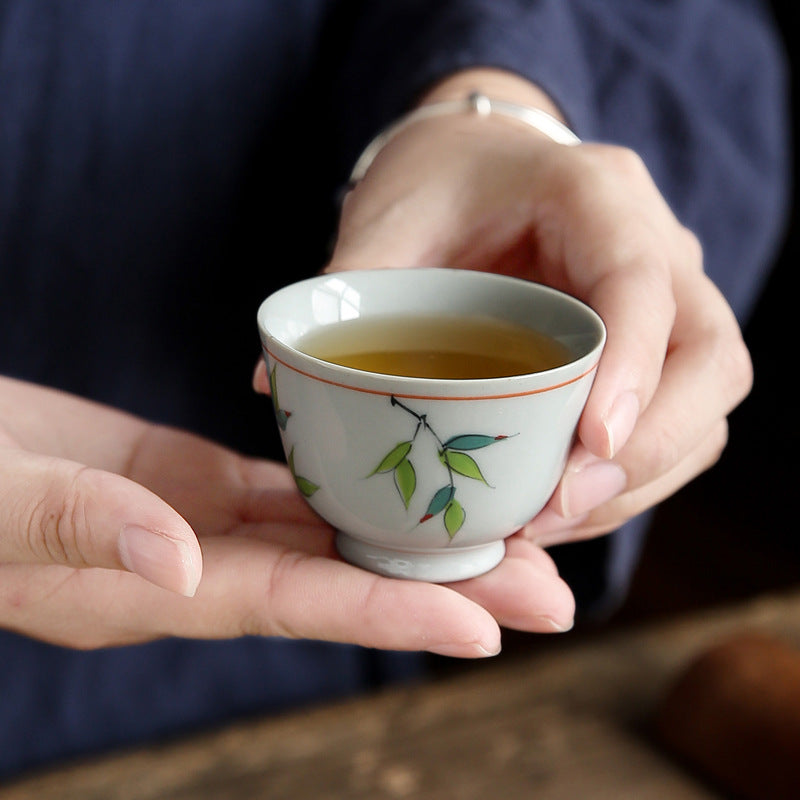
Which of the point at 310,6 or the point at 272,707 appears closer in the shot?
the point at 310,6

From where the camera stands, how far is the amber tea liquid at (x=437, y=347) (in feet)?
2.17

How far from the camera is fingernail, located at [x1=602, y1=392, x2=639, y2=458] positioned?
1.94ft

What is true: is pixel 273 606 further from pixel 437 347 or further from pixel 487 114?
pixel 487 114

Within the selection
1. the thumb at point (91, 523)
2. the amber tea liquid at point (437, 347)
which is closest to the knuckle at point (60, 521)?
the thumb at point (91, 523)

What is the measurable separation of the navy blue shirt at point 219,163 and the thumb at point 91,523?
53cm

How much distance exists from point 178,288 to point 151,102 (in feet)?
0.67

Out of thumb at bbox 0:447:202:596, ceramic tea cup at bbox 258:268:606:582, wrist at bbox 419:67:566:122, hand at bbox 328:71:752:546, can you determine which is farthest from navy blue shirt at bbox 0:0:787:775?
thumb at bbox 0:447:202:596

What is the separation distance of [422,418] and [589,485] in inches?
7.1

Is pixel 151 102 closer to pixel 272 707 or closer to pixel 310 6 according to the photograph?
pixel 310 6

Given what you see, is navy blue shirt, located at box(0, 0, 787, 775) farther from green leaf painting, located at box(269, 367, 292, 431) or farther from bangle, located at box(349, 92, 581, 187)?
green leaf painting, located at box(269, 367, 292, 431)

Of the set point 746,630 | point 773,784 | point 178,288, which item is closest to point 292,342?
point 178,288

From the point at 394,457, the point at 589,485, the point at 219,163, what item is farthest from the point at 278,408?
the point at 219,163

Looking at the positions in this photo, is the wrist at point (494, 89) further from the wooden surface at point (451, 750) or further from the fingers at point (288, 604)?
the wooden surface at point (451, 750)

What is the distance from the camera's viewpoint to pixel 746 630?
1.05 meters
